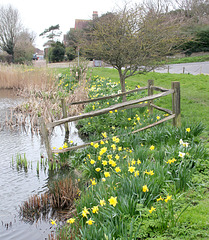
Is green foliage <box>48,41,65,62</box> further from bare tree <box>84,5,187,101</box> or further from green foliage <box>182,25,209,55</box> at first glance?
bare tree <box>84,5,187,101</box>

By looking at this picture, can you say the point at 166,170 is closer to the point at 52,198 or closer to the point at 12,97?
the point at 52,198

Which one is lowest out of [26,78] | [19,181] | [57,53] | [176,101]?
[19,181]

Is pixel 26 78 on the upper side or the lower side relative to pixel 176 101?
upper

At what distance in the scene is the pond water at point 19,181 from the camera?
3982 mm

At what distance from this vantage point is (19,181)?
5.64m

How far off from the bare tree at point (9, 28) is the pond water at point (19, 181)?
38.3m

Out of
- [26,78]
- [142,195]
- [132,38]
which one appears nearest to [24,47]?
[26,78]

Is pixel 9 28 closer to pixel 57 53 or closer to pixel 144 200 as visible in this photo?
pixel 57 53

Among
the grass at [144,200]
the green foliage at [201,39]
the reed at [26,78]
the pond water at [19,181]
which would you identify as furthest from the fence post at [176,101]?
the green foliage at [201,39]

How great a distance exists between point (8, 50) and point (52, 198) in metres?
44.6

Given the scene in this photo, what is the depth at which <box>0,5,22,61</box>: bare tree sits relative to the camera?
44.7m

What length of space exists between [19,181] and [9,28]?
44.5 meters

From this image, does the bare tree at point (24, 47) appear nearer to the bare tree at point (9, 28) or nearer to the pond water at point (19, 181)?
the bare tree at point (9, 28)

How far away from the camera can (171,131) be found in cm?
568
